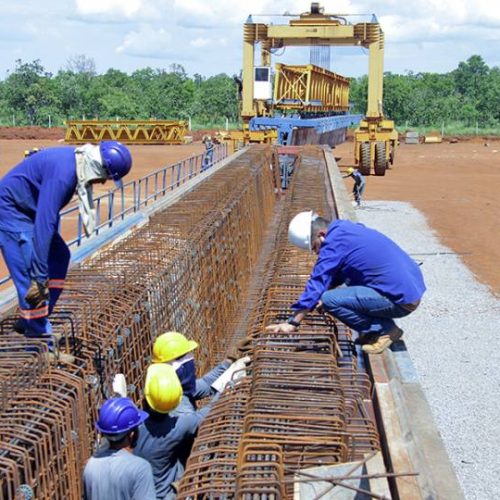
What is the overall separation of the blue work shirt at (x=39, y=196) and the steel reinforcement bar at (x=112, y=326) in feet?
2.15

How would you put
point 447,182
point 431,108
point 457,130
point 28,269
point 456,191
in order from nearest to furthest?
point 28,269 < point 456,191 < point 447,182 < point 457,130 < point 431,108

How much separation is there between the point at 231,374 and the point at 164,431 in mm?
917

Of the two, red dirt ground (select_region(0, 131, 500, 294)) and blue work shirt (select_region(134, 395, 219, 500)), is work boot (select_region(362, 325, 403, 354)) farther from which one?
red dirt ground (select_region(0, 131, 500, 294))

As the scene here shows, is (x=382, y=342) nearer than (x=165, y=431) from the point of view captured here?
No

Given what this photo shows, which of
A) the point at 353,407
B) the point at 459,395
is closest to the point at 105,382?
the point at 353,407

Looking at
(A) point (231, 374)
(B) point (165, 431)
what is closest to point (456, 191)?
(A) point (231, 374)

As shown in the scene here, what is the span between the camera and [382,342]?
5.84 metres

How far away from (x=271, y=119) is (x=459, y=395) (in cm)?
1679

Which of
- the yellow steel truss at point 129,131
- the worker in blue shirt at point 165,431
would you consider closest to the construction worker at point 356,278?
the worker in blue shirt at point 165,431

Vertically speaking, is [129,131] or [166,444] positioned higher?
[129,131]

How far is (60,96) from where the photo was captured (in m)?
69.9

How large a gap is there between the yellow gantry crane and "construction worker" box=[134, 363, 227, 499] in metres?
21.2

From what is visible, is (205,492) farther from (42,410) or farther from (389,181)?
(389,181)

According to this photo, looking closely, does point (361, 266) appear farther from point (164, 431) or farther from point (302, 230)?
point (164, 431)
